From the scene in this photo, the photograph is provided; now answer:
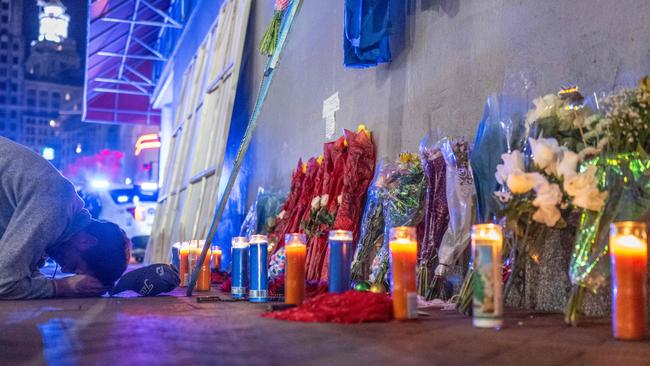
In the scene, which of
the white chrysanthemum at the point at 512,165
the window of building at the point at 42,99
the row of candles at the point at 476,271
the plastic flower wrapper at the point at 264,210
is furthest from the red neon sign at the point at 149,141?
the white chrysanthemum at the point at 512,165

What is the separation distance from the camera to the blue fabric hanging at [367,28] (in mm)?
3615

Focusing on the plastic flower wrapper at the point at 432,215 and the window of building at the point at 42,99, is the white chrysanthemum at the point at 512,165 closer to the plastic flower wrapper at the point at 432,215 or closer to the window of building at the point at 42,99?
the plastic flower wrapper at the point at 432,215

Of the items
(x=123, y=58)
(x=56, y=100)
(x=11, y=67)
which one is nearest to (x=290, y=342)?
(x=123, y=58)

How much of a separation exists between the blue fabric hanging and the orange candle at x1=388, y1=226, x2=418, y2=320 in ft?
5.85

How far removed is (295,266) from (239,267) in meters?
0.63

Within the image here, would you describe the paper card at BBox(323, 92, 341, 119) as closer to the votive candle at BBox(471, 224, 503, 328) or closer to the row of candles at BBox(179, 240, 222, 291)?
the row of candles at BBox(179, 240, 222, 291)

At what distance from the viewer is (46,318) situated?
2.28 m

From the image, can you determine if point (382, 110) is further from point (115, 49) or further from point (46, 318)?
point (115, 49)

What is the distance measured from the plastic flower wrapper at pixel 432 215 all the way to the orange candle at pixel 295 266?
552 mm

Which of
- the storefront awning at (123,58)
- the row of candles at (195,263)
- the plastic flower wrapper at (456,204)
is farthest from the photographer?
the storefront awning at (123,58)

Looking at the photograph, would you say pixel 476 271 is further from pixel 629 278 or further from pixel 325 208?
pixel 325 208

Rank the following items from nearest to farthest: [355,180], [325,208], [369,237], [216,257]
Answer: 1. [369,237]
2. [355,180]
3. [325,208]
4. [216,257]

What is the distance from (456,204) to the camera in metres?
2.68

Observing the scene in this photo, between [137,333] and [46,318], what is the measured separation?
0.58m
